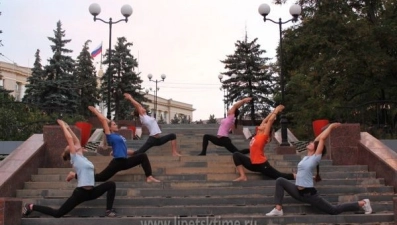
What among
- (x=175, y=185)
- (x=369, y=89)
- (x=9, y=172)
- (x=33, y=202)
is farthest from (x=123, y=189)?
(x=369, y=89)

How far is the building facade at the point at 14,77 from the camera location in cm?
5749

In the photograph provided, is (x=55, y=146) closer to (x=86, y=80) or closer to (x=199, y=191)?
(x=199, y=191)

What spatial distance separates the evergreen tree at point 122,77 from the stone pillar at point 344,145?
3120cm

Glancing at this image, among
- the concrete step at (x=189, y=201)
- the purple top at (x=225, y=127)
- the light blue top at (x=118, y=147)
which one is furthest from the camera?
the purple top at (x=225, y=127)

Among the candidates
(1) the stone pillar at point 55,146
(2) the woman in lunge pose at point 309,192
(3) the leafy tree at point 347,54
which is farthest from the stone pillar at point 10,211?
(3) the leafy tree at point 347,54

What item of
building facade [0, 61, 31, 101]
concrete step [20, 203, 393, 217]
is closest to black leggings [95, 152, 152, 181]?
concrete step [20, 203, 393, 217]

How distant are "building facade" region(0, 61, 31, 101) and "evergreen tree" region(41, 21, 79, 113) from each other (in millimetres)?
20542

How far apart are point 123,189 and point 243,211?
2411 mm

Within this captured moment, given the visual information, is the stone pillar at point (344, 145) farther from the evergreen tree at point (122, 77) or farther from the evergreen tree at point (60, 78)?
the evergreen tree at point (122, 77)

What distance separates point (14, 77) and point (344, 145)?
5417 centimetres

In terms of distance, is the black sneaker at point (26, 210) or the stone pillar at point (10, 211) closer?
the stone pillar at point (10, 211)

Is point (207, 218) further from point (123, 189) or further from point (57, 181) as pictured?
point (57, 181)

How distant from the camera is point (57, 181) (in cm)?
1051

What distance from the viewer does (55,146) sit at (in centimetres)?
1176
